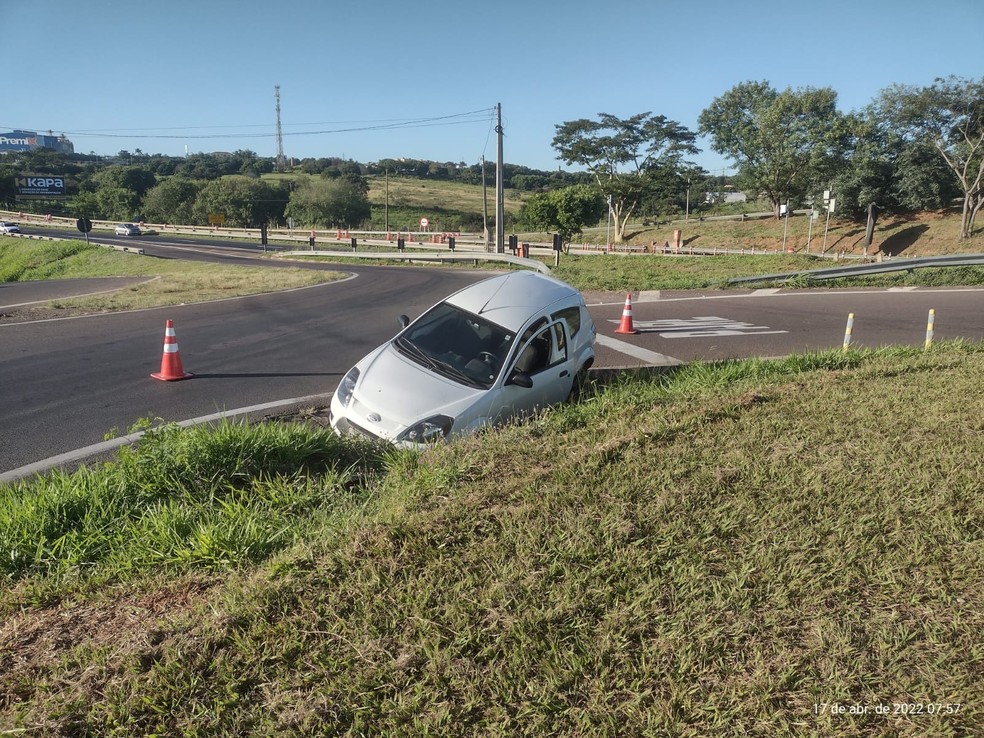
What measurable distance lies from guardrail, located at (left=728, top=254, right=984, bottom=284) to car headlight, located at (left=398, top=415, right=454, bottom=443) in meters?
15.5

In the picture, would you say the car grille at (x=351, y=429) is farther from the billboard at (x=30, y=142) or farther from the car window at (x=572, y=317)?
the billboard at (x=30, y=142)

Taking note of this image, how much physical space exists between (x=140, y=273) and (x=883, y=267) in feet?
101

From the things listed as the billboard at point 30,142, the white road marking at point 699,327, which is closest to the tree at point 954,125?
the white road marking at point 699,327

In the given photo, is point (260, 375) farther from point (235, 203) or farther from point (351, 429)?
point (235, 203)

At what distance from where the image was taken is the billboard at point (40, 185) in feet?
252

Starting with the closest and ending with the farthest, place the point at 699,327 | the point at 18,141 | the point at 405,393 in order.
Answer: the point at 405,393 → the point at 699,327 → the point at 18,141

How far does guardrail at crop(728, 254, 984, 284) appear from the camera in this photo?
18.0 metres

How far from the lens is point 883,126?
44000 millimetres

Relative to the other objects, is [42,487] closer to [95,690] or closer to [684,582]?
[95,690]

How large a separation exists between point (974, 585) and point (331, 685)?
2865 mm

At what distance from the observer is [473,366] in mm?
6281

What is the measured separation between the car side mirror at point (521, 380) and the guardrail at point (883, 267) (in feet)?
47.4

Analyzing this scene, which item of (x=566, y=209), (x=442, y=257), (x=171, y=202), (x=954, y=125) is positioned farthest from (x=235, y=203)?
(x=954, y=125)

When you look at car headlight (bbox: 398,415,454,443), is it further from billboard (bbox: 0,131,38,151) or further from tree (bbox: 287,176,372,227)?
billboard (bbox: 0,131,38,151)
